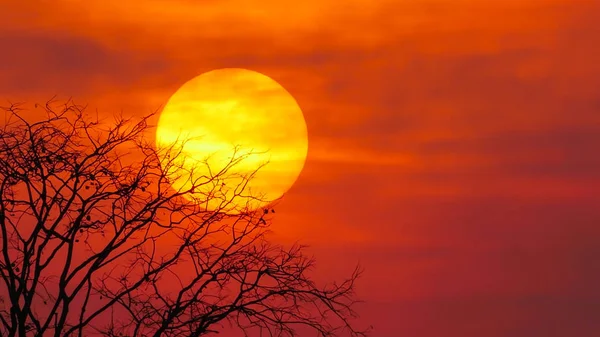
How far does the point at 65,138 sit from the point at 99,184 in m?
0.97

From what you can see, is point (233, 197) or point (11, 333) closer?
point (11, 333)

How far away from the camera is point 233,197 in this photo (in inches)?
850

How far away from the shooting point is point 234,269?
2041 cm

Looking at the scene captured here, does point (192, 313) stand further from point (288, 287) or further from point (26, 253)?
point (26, 253)

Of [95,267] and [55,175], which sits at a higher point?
[55,175]

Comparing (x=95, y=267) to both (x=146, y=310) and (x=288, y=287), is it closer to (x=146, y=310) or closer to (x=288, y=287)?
(x=146, y=310)

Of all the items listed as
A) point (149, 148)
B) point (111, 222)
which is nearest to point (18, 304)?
point (111, 222)

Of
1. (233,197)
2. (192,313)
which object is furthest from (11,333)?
(233,197)

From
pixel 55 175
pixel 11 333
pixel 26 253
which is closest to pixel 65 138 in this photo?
pixel 55 175

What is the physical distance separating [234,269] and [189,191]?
178 cm

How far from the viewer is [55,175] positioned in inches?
796

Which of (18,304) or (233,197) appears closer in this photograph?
(18,304)

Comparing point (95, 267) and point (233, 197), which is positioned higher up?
point (233, 197)

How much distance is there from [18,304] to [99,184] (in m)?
2.41
